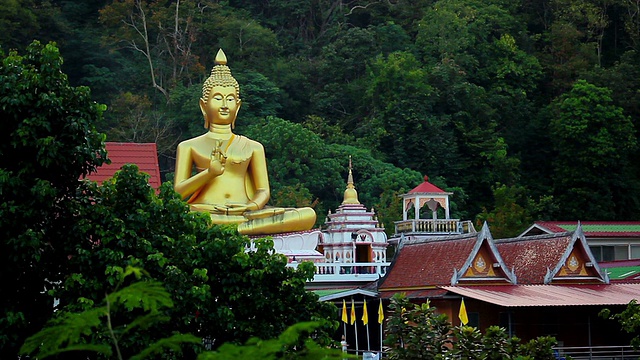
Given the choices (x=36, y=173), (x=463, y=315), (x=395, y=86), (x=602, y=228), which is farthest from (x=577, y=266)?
(x=395, y=86)

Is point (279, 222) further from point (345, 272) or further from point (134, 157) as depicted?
point (134, 157)

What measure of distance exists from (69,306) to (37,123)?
198cm

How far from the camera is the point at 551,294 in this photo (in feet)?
73.9

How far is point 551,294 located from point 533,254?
255 cm

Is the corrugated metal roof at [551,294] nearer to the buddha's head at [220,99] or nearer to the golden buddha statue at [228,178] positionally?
the golden buddha statue at [228,178]

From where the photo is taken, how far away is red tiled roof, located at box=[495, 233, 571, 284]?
79.7 feet

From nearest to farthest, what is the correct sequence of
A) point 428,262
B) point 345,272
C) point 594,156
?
point 428,262, point 345,272, point 594,156

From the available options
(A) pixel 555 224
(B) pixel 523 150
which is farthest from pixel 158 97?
(A) pixel 555 224

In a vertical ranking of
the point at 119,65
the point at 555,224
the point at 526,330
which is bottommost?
the point at 526,330

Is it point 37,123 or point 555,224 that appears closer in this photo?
point 37,123

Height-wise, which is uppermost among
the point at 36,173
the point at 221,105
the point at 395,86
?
the point at 395,86

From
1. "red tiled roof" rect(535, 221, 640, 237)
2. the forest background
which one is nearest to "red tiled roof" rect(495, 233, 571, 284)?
"red tiled roof" rect(535, 221, 640, 237)

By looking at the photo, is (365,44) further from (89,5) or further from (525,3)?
(89,5)

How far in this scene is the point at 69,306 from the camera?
44.0ft
